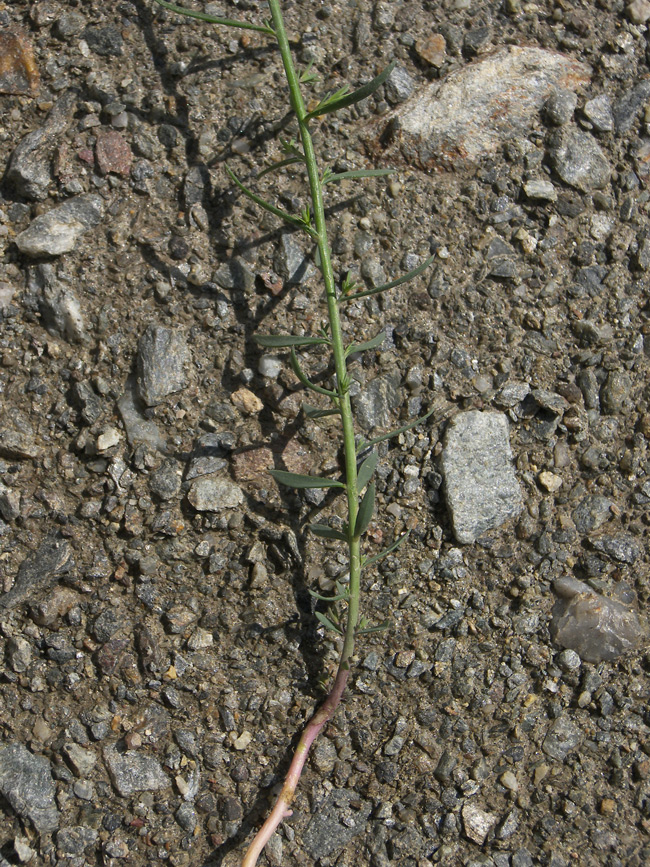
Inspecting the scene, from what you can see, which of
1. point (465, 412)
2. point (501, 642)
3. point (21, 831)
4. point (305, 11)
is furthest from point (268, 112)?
point (21, 831)

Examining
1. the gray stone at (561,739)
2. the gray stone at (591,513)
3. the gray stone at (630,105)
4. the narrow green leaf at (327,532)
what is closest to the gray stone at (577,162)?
the gray stone at (630,105)

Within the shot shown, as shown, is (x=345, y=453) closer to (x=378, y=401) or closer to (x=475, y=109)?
(x=378, y=401)

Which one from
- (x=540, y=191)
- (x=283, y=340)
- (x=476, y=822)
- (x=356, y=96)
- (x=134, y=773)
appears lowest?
(x=476, y=822)

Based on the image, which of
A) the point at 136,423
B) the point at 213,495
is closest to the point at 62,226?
the point at 136,423

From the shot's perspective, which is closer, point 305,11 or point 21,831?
point 21,831

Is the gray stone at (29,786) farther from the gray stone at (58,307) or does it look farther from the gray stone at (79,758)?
the gray stone at (58,307)

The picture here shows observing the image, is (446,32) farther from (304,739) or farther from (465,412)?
(304,739)

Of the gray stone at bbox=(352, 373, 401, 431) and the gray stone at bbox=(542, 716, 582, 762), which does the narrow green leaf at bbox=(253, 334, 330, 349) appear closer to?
the gray stone at bbox=(352, 373, 401, 431)
